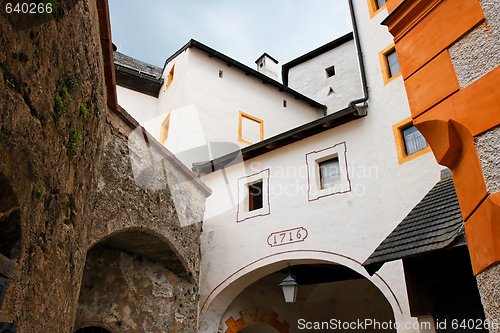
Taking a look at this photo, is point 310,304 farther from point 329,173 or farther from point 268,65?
point 268,65

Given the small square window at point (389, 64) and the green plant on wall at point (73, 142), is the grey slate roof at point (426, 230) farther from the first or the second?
Answer: the green plant on wall at point (73, 142)

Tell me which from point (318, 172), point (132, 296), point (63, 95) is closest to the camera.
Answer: point (63, 95)

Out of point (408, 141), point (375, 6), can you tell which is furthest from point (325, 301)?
point (375, 6)

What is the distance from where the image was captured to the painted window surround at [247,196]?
8.61 meters

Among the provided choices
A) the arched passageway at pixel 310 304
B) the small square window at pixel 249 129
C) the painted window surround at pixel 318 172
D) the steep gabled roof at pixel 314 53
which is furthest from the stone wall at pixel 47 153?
the steep gabled roof at pixel 314 53

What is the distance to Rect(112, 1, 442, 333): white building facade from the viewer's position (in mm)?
7062

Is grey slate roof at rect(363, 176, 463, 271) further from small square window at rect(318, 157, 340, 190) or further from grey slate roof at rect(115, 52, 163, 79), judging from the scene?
grey slate roof at rect(115, 52, 163, 79)

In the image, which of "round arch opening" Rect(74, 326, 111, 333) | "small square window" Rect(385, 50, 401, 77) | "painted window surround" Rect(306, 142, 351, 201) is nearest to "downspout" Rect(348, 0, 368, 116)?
"small square window" Rect(385, 50, 401, 77)

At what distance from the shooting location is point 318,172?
325 inches

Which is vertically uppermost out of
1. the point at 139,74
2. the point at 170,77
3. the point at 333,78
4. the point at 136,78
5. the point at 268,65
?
the point at 268,65

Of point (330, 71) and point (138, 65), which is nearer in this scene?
point (138, 65)

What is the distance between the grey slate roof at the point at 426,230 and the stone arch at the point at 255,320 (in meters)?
4.39

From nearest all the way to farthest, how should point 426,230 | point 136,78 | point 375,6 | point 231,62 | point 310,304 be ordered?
point 426,230 < point 375,6 < point 310,304 < point 231,62 < point 136,78

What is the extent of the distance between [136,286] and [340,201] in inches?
143
